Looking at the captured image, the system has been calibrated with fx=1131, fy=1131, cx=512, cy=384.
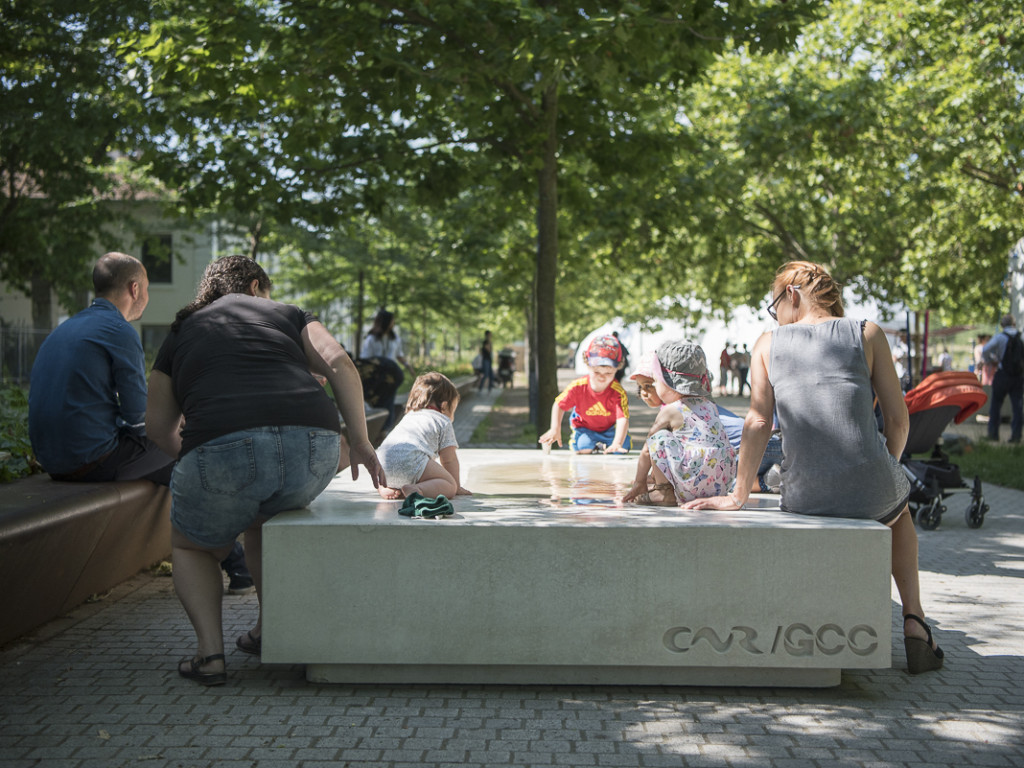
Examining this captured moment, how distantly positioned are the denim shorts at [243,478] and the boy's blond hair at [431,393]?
102 cm

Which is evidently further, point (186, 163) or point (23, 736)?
point (186, 163)

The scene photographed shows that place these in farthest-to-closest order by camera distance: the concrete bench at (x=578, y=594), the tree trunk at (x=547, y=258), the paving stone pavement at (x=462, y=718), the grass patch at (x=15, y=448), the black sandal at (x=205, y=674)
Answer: the tree trunk at (x=547, y=258), the grass patch at (x=15, y=448), the black sandal at (x=205, y=674), the concrete bench at (x=578, y=594), the paving stone pavement at (x=462, y=718)

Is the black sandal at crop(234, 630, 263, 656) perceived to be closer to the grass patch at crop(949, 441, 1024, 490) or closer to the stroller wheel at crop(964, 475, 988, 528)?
the stroller wheel at crop(964, 475, 988, 528)

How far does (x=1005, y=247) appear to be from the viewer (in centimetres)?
2464

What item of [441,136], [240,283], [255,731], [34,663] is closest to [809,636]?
[255,731]

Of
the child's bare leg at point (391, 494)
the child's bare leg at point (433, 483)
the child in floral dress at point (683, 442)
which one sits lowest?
the child's bare leg at point (391, 494)

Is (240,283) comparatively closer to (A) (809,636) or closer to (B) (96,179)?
(A) (809,636)

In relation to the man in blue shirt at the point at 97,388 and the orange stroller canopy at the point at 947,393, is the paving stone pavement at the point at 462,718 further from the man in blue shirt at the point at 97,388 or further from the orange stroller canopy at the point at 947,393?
the orange stroller canopy at the point at 947,393

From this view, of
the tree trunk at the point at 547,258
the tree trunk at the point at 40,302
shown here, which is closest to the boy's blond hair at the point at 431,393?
the tree trunk at the point at 547,258

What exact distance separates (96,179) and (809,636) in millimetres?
21348

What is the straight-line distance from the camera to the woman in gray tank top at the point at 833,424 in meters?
4.77

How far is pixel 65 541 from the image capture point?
5.43 metres

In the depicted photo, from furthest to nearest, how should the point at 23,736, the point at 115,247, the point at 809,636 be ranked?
the point at 115,247 → the point at 809,636 → the point at 23,736

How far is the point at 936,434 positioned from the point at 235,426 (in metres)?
6.36
